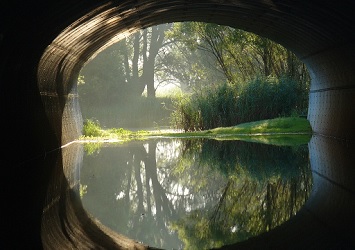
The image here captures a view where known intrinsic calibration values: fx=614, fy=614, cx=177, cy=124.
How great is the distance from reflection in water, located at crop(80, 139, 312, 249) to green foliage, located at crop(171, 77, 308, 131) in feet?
33.9

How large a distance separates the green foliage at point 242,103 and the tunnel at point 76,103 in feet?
13.0

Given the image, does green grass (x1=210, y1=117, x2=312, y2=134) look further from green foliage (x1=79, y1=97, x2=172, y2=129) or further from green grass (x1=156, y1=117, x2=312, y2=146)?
green foliage (x1=79, y1=97, x2=172, y2=129)

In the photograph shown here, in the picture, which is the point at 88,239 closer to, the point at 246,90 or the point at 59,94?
the point at 59,94

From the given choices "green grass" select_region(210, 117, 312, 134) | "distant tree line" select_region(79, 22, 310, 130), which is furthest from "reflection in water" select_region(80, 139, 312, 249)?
"distant tree line" select_region(79, 22, 310, 130)

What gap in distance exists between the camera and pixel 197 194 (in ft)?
26.5

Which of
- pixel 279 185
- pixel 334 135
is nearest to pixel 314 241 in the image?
pixel 279 185

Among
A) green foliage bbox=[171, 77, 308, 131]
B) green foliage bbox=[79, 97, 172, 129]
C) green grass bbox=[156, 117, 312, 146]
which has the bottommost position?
green foliage bbox=[79, 97, 172, 129]

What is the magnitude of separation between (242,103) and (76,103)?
670 centimetres

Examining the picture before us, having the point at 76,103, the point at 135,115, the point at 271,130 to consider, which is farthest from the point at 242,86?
the point at 135,115

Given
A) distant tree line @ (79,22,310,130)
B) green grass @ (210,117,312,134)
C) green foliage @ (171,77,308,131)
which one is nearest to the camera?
green grass @ (210,117,312,134)

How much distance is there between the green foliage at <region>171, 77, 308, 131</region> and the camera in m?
24.4

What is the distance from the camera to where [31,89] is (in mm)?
13609

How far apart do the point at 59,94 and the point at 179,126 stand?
9691 mm

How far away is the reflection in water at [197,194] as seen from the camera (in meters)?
5.62
